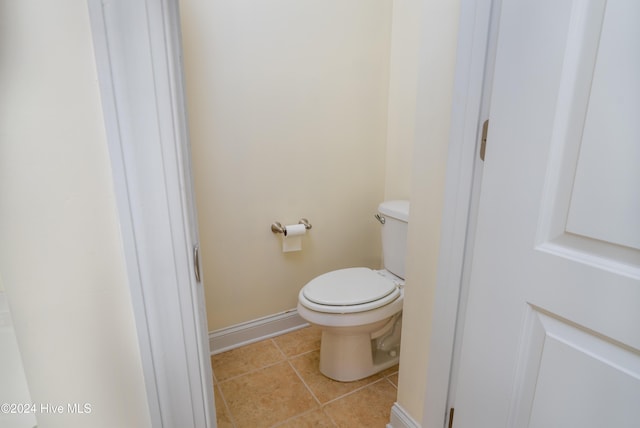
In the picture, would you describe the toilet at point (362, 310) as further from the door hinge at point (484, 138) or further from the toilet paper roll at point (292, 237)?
the door hinge at point (484, 138)

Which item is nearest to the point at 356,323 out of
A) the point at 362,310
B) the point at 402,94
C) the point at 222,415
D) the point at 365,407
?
the point at 362,310

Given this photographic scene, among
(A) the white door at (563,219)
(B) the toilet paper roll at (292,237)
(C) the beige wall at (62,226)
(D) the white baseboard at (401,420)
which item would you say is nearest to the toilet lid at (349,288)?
(B) the toilet paper roll at (292,237)

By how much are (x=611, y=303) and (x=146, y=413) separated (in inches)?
32.4

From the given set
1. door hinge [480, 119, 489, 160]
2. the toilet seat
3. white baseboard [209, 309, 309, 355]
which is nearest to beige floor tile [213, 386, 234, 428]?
white baseboard [209, 309, 309, 355]

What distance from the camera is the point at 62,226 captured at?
482 mm

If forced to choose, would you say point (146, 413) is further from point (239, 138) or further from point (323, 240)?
point (323, 240)

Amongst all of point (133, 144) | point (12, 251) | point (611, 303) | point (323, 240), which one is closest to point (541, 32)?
point (611, 303)

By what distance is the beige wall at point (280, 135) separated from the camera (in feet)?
5.08

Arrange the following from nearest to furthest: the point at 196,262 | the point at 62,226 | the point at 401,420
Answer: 1. the point at 62,226
2. the point at 196,262
3. the point at 401,420

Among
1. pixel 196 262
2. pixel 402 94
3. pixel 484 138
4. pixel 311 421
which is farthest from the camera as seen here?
pixel 402 94

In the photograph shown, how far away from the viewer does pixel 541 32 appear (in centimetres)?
62

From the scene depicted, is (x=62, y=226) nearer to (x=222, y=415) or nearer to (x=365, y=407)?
(x=222, y=415)

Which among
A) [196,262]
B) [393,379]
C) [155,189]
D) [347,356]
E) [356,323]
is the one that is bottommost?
[393,379]

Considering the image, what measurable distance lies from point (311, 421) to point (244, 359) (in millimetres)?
529
